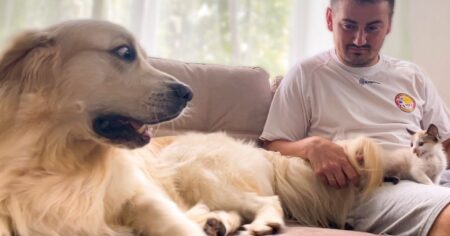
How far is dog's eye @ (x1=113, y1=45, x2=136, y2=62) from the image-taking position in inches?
53.5

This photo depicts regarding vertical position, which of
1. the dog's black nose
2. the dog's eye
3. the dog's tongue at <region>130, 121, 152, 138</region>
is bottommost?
the dog's tongue at <region>130, 121, 152, 138</region>

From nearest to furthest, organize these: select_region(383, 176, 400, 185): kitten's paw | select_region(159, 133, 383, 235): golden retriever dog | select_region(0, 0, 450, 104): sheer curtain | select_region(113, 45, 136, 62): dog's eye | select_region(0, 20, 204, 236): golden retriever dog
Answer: select_region(0, 20, 204, 236): golden retriever dog, select_region(113, 45, 136, 62): dog's eye, select_region(159, 133, 383, 235): golden retriever dog, select_region(383, 176, 400, 185): kitten's paw, select_region(0, 0, 450, 104): sheer curtain

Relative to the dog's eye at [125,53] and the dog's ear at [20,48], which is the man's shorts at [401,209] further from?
the dog's ear at [20,48]

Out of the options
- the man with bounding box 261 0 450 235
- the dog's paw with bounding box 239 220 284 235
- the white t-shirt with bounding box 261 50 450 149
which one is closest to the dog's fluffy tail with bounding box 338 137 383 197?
the man with bounding box 261 0 450 235

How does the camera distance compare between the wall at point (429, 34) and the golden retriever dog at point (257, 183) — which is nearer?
the golden retriever dog at point (257, 183)

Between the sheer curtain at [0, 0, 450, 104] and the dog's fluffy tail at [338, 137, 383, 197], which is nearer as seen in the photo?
the dog's fluffy tail at [338, 137, 383, 197]

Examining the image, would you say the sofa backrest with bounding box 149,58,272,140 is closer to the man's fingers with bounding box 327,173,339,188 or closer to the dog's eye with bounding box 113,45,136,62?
the man's fingers with bounding box 327,173,339,188

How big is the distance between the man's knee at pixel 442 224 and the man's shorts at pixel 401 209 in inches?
0.4

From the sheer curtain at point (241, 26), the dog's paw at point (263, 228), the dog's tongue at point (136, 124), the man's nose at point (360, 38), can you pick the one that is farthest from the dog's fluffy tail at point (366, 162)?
the sheer curtain at point (241, 26)

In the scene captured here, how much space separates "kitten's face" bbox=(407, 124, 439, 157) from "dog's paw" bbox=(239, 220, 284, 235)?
67 centimetres

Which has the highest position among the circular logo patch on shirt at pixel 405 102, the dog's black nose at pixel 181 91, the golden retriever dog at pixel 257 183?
the dog's black nose at pixel 181 91

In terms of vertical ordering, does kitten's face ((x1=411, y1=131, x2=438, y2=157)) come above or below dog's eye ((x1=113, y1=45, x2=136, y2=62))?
below

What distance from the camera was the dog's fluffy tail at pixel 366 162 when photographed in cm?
168

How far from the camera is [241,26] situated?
2893 millimetres
